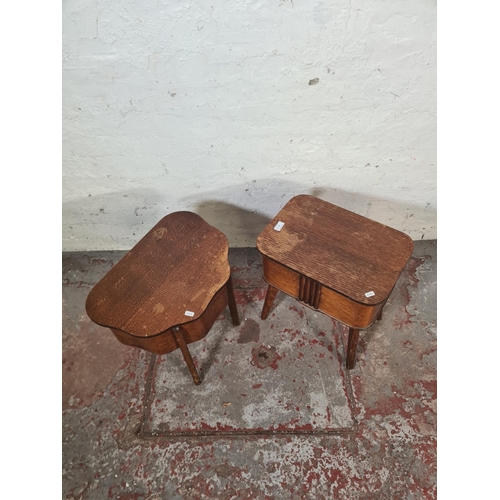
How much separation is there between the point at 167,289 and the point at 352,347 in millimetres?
989

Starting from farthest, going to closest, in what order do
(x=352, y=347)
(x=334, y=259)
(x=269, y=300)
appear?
(x=269, y=300)
(x=352, y=347)
(x=334, y=259)

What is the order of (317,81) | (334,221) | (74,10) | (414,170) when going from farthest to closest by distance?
1. (414,170)
2. (334,221)
3. (317,81)
4. (74,10)

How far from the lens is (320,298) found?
176 centimetres

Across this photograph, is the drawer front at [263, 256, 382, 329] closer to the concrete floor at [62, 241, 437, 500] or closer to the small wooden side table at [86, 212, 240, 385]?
the small wooden side table at [86, 212, 240, 385]

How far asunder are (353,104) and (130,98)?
3.29ft

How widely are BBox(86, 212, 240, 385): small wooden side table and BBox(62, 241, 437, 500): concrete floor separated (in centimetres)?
30

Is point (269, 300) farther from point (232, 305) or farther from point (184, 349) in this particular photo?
point (184, 349)

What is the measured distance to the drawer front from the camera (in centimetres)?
167

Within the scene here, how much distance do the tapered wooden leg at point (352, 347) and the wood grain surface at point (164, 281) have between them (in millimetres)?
701

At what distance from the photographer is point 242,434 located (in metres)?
1.91

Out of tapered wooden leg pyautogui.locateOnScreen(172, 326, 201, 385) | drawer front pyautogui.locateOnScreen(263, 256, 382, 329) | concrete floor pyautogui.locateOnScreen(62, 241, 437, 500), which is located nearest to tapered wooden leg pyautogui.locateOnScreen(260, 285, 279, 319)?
concrete floor pyautogui.locateOnScreen(62, 241, 437, 500)

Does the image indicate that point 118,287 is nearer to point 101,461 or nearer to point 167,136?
point 167,136

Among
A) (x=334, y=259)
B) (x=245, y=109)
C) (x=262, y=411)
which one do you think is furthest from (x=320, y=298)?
(x=245, y=109)

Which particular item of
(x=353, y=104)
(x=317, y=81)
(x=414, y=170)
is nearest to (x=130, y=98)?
(x=317, y=81)
